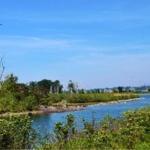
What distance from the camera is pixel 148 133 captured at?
47.0ft

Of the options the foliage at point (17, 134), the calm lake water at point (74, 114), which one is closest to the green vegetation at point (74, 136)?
the foliage at point (17, 134)

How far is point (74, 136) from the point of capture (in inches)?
503

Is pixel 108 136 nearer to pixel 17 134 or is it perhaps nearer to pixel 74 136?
pixel 74 136

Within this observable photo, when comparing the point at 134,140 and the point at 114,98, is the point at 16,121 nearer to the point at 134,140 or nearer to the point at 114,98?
the point at 134,140

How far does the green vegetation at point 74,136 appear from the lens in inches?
445

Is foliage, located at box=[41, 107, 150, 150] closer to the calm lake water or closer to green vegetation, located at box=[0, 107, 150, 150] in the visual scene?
green vegetation, located at box=[0, 107, 150, 150]

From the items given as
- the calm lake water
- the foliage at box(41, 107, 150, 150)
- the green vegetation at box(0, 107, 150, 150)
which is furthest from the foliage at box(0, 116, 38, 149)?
the calm lake water

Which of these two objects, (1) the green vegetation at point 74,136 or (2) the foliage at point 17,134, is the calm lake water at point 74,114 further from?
(2) the foliage at point 17,134

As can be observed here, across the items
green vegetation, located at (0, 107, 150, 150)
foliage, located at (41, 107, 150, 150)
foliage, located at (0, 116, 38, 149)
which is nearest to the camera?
foliage, located at (0, 116, 38, 149)

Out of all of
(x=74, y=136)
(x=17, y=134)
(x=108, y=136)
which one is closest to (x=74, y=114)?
(x=74, y=136)

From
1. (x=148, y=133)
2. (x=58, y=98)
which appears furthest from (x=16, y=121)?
(x=58, y=98)

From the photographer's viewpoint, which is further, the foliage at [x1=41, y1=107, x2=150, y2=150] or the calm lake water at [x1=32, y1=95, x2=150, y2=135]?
the calm lake water at [x1=32, y1=95, x2=150, y2=135]

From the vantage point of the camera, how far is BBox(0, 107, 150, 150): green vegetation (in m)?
11.3

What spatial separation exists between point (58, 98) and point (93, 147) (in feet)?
314
